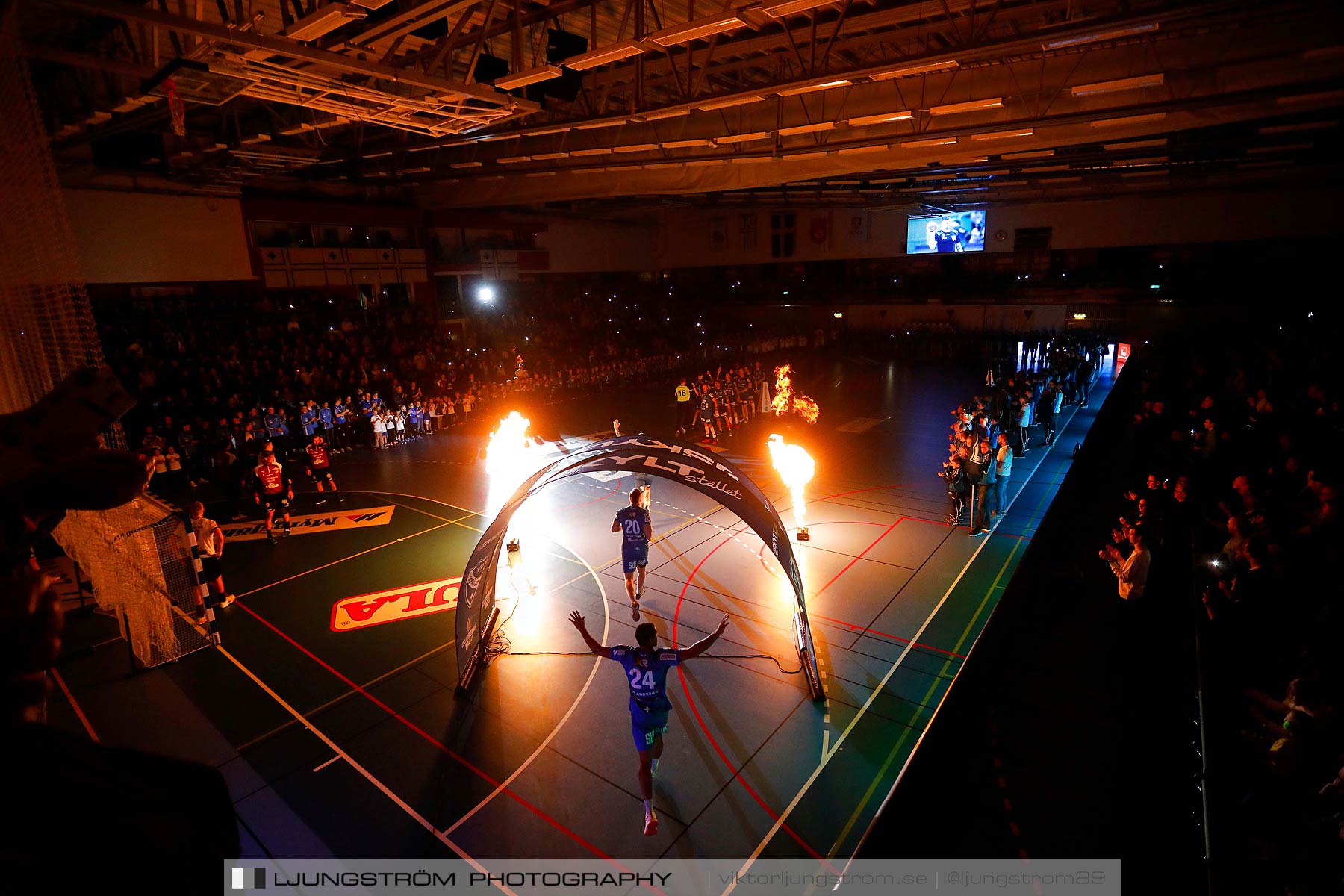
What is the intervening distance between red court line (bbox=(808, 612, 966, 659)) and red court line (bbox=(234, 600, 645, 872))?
491cm

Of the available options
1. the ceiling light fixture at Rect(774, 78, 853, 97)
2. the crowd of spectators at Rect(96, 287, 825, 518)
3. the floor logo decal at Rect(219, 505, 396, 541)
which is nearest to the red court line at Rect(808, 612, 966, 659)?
the ceiling light fixture at Rect(774, 78, 853, 97)

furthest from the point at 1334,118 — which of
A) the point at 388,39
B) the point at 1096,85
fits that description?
the point at 388,39

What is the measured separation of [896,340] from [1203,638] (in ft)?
103

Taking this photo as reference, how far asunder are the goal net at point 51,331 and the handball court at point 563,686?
105 cm

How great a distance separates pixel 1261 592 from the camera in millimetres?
6719

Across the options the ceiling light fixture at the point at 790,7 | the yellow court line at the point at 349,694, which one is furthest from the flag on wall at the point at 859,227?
the yellow court line at the point at 349,694

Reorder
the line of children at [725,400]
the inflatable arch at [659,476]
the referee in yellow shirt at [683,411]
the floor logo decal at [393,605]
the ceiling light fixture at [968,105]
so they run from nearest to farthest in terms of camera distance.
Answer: the inflatable arch at [659,476] < the floor logo decal at [393,605] < the ceiling light fixture at [968,105] < the line of children at [725,400] < the referee in yellow shirt at [683,411]

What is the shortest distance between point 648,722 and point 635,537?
4.02m

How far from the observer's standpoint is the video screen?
33.4m

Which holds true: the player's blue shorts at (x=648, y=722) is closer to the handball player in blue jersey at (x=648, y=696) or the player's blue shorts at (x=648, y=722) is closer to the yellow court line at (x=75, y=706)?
Answer: the handball player in blue jersey at (x=648, y=696)

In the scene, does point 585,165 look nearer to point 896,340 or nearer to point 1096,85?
point 1096,85

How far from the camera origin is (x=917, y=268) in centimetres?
3906

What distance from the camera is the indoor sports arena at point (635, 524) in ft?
18.9

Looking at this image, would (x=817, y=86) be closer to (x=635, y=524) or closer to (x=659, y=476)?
(x=659, y=476)
